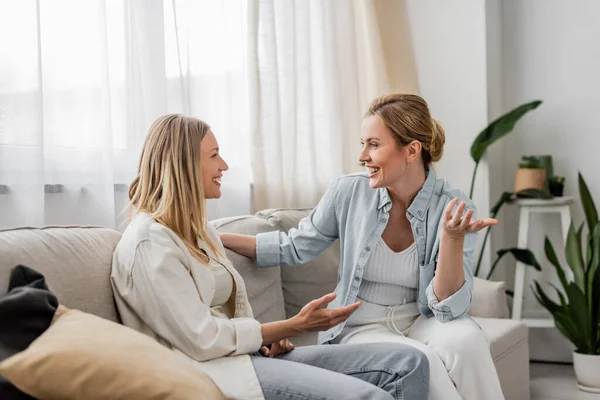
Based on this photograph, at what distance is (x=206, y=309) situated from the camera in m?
1.62

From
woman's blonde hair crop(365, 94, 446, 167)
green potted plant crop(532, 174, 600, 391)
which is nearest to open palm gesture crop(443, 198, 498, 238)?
woman's blonde hair crop(365, 94, 446, 167)

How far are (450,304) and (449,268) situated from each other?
0.10 m

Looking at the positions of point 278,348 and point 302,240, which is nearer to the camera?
point 278,348

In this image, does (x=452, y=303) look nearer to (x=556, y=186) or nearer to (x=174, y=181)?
(x=174, y=181)

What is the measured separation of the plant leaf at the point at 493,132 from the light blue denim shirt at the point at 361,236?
1.46m

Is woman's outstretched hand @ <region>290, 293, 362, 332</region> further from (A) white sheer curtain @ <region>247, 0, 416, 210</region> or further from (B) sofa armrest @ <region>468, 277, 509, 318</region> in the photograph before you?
(B) sofa armrest @ <region>468, 277, 509, 318</region>

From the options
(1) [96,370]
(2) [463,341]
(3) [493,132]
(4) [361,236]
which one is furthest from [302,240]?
(3) [493,132]

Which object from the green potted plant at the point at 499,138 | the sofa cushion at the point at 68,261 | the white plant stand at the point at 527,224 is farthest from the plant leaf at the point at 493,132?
the sofa cushion at the point at 68,261

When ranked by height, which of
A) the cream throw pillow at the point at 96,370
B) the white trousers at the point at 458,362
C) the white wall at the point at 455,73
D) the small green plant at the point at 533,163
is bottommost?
the white trousers at the point at 458,362

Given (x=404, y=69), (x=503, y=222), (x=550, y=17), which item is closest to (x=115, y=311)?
(x=404, y=69)

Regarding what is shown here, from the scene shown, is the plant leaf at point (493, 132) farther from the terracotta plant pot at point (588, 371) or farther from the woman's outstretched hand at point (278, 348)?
the woman's outstretched hand at point (278, 348)

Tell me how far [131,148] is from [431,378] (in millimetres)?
1196

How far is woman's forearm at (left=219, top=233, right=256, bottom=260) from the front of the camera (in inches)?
91.3

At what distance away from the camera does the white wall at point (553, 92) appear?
12.8 ft
